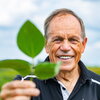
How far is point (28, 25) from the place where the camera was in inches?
29.4

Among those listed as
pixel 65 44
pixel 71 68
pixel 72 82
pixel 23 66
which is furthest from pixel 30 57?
pixel 72 82

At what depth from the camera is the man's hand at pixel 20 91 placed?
72 cm

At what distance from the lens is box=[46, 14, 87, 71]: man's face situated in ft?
7.72

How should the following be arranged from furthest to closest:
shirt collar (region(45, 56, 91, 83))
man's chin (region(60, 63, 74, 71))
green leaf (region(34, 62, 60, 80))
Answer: shirt collar (region(45, 56, 91, 83)) → man's chin (region(60, 63, 74, 71)) → green leaf (region(34, 62, 60, 80))

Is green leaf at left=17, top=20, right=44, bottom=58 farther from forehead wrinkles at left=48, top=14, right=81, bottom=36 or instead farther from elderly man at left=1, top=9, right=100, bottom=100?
forehead wrinkles at left=48, top=14, right=81, bottom=36

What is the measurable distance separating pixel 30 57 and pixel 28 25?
74 mm

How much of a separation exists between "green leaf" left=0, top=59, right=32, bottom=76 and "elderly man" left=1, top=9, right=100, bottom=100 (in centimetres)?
150

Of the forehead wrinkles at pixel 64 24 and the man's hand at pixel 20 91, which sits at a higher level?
the forehead wrinkles at pixel 64 24

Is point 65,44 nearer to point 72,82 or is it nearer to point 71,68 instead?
point 71,68

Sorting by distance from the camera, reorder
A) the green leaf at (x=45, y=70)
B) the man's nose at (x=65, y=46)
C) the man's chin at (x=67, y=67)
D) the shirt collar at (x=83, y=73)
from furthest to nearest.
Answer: the shirt collar at (x=83, y=73) < the man's chin at (x=67, y=67) < the man's nose at (x=65, y=46) < the green leaf at (x=45, y=70)

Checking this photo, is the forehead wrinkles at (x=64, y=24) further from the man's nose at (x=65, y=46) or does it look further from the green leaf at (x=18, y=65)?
the green leaf at (x=18, y=65)

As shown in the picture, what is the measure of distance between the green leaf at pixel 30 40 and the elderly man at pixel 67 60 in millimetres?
1507

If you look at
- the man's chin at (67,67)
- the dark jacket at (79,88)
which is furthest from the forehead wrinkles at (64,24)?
the dark jacket at (79,88)

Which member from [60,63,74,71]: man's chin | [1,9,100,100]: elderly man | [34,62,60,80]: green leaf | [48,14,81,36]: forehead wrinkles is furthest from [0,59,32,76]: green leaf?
[60,63,74,71]: man's chin
